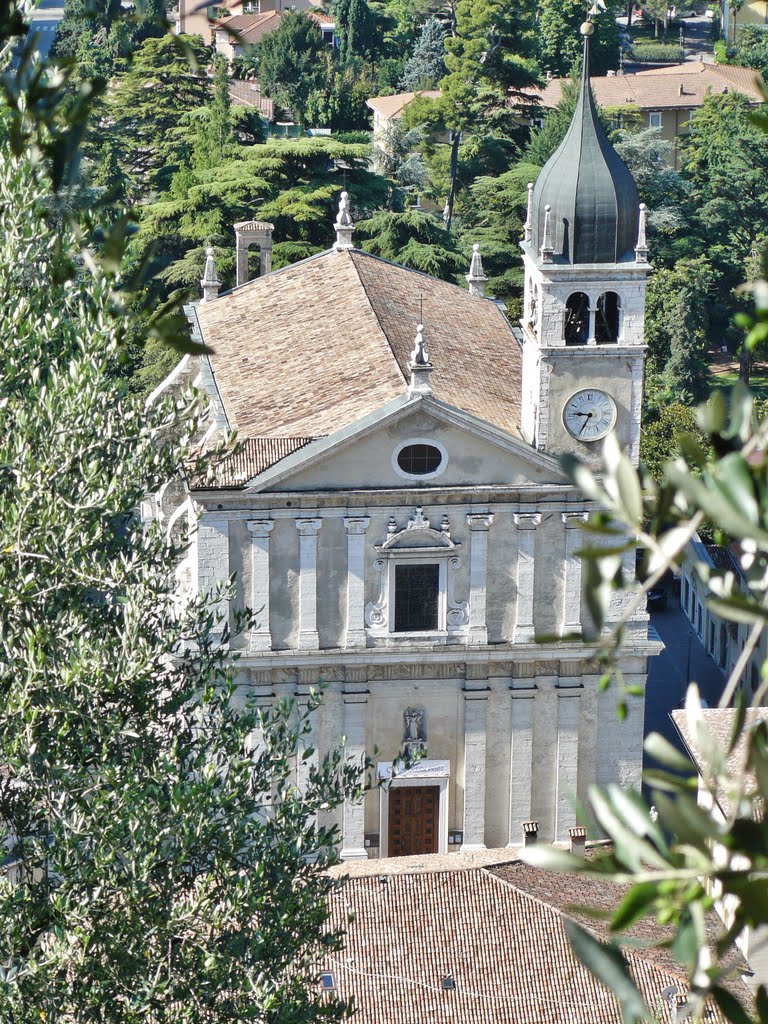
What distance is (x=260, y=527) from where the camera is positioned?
32781 mm

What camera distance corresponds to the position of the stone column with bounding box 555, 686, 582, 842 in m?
34.3

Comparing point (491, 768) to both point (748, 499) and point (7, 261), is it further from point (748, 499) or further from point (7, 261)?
point (748, 499)

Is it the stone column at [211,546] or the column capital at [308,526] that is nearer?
the stone column at [211,546]

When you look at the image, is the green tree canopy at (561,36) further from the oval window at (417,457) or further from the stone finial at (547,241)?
the oval window at (417,457)

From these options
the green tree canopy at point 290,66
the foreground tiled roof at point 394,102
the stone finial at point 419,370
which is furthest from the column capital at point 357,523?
the green tree canopy at point 290,66

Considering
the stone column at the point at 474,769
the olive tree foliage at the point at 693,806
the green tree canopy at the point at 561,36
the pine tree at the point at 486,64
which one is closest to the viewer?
the olive tree foliage at the point at 693,806

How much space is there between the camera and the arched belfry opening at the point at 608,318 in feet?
109

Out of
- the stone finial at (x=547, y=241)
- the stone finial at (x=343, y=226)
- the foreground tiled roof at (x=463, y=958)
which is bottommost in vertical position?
the foreground tiled roof at (x=463, y=958)

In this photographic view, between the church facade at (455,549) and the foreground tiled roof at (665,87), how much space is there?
5636cm

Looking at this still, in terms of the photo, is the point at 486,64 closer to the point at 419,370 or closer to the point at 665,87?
the point at 665,87

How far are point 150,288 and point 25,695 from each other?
239 inches

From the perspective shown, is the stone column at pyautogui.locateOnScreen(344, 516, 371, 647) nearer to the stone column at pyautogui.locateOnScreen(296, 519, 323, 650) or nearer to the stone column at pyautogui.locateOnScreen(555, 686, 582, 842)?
the stone column at pyautogui.locateOnScreen(296, 519, 323, 650)

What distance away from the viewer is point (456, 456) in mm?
32750

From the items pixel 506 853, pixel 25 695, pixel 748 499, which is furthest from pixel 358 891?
pixel 748 499
